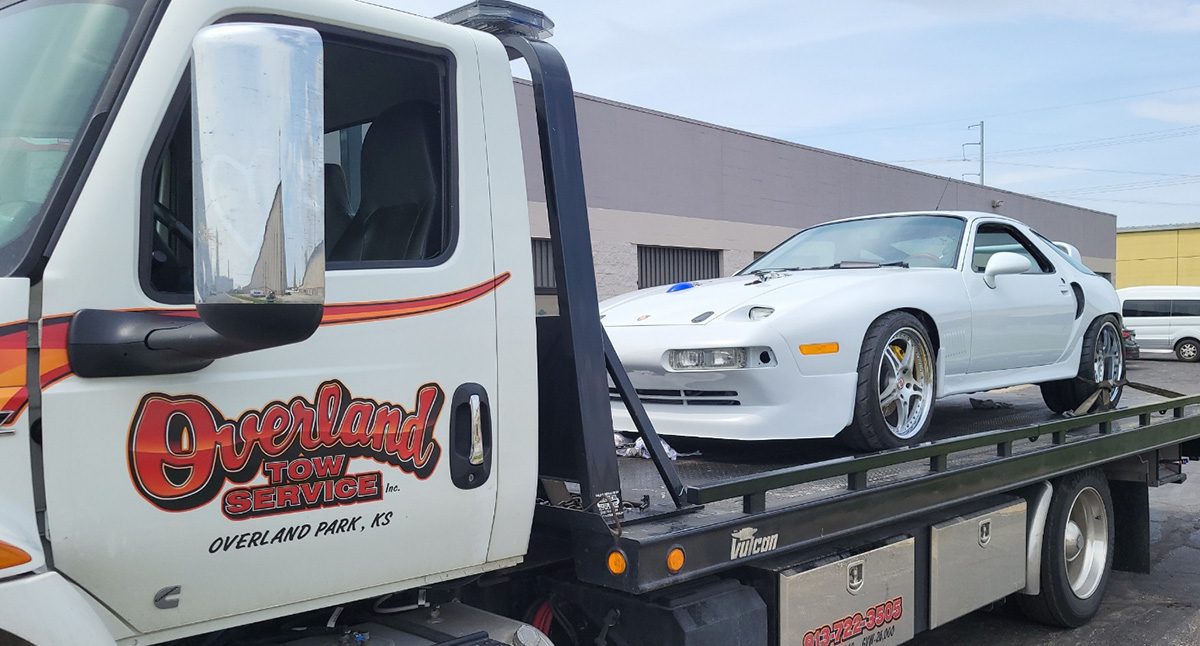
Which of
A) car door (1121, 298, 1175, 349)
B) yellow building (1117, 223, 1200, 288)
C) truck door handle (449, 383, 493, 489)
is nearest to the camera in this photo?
truck door handle (449, 383, 493, 489)

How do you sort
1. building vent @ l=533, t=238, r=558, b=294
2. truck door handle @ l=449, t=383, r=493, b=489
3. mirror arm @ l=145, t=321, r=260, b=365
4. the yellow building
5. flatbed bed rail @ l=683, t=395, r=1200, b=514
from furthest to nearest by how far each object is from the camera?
the yellow building → flatbed bed rail @ l=683, t=395, r=1200, b=514 → building vent @ l=533, t=238, r=558, b=294 → truck door handle @ l=449, t=383, r=493, b=489 → mirror arm @ l=145, t=321, r=260, b=365

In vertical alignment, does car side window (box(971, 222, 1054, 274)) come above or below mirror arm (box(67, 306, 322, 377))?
above

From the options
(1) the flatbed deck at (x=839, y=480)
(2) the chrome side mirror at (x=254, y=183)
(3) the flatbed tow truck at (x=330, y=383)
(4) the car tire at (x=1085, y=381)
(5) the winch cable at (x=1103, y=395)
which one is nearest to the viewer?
(2) the chrome side mirror at (x=254, y=183)

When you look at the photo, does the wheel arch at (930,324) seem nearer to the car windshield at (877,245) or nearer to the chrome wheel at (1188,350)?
the car windshield at (877,245)

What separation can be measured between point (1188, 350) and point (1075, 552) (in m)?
19.7

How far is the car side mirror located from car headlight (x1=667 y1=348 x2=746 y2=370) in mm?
1926

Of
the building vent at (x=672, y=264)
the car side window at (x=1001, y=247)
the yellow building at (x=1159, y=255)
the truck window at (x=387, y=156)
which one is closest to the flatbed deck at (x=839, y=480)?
the car side window at (x=1001, y=247)

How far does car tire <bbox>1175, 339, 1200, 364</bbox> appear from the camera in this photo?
22.1m

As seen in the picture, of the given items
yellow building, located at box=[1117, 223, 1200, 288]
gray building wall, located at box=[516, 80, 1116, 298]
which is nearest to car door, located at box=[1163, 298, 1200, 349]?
gray building wall, located at box=[516, 80, 1116, 298]

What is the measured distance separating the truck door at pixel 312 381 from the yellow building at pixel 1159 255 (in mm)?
41871

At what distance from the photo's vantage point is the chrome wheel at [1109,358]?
6184mm

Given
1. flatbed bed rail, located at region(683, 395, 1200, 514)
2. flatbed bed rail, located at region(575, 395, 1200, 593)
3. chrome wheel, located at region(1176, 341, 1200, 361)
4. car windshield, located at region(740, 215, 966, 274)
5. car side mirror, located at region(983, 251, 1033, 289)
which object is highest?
car windshield, located at region(740, 215, 966, 274)

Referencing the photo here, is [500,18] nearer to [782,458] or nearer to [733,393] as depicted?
[733,393]

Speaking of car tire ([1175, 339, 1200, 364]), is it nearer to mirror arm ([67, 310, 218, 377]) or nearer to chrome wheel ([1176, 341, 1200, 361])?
chrome wheel ([1176, 341, 1200, 361])
